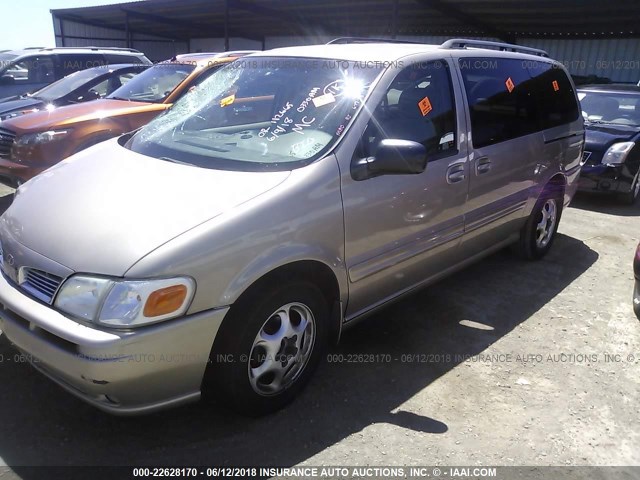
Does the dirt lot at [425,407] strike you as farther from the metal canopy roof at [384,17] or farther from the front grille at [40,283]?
the metal canopy roof at [384,17]

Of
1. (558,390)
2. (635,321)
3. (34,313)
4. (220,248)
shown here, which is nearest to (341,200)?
(220,248)

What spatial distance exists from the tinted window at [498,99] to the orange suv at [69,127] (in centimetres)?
367

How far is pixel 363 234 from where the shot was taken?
2877 millimetres

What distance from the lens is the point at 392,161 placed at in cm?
275

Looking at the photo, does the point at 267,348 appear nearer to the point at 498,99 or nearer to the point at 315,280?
the point at 315,280

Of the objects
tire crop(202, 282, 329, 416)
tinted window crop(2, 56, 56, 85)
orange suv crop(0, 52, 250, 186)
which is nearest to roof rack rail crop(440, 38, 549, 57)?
tire crop(202, 282, 329, 416)

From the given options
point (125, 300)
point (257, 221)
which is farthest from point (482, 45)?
point (125, 300)

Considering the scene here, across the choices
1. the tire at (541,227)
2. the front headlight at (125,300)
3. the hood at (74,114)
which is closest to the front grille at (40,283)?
the front headlight at (125,300)

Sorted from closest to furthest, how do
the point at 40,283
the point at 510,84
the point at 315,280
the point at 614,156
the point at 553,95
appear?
1. the point at 40,283
2. the point at 315,280
3. the point at 510,84
4. the point at 553,95
5. the point at 614,156

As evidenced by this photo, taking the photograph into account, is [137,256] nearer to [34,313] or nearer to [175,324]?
[175,324]

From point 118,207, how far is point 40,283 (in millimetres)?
467

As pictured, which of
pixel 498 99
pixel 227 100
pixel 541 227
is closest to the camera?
pixel 227 100

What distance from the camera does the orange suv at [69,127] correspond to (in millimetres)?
5637

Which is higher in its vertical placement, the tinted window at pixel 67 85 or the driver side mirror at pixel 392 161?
the driver side mirror at pixel 392 161
